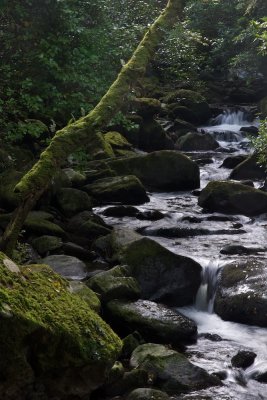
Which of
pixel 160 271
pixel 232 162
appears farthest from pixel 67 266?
pixel 232 162

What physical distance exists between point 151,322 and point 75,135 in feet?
9.15

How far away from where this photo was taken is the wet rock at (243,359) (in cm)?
686

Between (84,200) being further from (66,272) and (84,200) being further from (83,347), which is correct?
(83,347)

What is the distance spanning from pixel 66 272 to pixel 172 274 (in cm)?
180

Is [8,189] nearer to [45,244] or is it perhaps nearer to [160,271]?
[45,244]

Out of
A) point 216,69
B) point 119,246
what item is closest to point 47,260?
point 119,246

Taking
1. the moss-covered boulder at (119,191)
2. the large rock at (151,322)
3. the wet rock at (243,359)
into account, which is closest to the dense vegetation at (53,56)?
the large rock at (151,322)

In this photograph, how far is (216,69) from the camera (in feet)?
106

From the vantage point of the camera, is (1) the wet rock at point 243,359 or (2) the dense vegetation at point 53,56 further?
(2) the dense vegetation at point 53,56

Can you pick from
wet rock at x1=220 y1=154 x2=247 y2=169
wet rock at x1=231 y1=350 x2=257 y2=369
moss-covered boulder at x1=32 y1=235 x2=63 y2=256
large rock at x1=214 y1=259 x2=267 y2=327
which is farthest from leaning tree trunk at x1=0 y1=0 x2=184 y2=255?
wet rock at x1=220 y1=154 x2=247 y2=169

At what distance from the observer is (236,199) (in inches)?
563

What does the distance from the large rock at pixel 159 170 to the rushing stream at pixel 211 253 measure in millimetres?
407

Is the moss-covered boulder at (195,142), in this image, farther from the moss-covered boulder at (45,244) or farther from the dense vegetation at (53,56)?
the moss-covered boulder at (45,244)

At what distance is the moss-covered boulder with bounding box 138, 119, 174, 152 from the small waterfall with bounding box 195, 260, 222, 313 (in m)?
12.2
